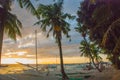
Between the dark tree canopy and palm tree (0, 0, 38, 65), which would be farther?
the dark tree canopy

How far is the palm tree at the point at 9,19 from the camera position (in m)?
24.8

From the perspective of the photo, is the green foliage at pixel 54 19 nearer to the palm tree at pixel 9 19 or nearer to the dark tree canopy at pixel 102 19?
the dark tree canopy at pixel 102 19

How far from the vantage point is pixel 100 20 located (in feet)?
100

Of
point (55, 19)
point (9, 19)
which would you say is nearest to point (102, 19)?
point (9, 19)

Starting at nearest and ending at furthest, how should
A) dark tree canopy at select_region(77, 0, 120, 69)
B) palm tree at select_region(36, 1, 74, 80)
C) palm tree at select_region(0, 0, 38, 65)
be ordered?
palm tree at select_region(0, 0, 38, 65)
dark tree canopy at select_region(77, 0, 120, 69)
palm tree at select_region(36, 1, 74, 80)

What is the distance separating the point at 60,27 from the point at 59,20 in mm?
1072

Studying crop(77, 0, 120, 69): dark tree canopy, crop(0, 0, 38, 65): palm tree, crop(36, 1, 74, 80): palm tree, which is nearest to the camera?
crop(0, 0, 38, 65): palm tree

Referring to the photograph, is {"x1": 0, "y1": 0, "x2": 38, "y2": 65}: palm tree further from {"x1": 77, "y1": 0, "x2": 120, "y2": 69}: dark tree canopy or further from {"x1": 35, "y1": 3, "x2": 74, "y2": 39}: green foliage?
{"x1": 35, "y1": 3, "x2": 74, "y2": 39}: green foliage

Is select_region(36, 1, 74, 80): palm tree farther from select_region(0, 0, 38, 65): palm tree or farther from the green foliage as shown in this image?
select_region(0, 0, 38, 65): palm tree

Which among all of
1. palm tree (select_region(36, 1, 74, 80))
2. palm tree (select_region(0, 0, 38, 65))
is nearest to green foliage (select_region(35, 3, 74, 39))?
palm tree (select_region(36, 1, 74, 80))

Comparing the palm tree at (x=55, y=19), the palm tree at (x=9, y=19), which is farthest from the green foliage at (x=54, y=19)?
the palm tree at (x=9, y=19)

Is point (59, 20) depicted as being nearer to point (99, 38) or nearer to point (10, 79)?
point (99, 38)

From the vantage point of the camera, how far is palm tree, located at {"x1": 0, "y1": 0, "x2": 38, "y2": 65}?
81.5ft

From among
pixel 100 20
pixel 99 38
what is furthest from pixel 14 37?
pixel 99 38
